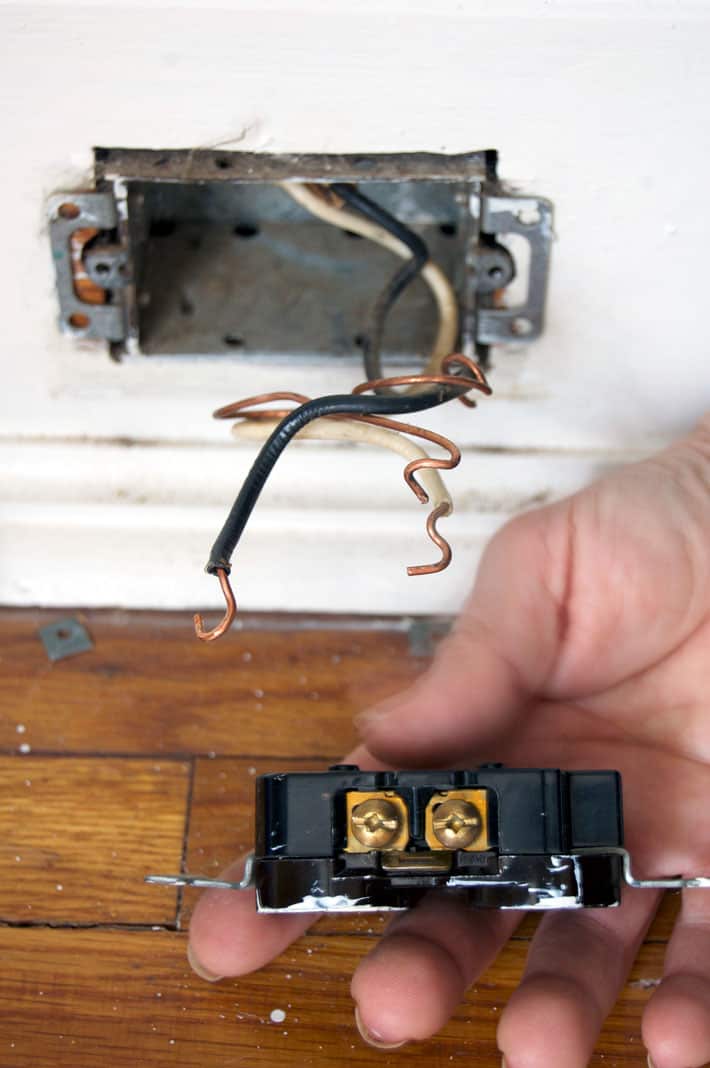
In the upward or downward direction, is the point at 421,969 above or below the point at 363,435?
below

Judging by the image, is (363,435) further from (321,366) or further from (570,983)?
(570,983)

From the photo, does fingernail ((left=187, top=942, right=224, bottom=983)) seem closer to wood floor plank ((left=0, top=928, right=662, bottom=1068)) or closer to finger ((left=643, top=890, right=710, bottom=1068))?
wood floor plank ((left=0, top=928, right=662, bottom=1068))

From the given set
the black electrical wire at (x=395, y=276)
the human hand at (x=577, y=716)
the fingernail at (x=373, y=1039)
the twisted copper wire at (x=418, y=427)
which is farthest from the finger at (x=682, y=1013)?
the black electrical wire at (x=395, y=276)

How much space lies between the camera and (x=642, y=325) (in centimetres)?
69

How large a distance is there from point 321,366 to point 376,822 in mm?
297

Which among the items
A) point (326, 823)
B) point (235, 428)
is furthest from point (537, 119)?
point (326, 823)

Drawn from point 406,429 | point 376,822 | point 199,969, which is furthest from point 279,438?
point 199,969

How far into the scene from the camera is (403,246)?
2.34 ft

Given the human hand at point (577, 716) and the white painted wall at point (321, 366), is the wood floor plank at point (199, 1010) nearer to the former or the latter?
the human hand at point (577, 716)

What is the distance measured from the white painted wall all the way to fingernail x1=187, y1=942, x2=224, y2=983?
26 centimetres

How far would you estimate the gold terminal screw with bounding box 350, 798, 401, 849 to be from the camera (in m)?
0.51

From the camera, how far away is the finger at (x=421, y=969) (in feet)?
1.73

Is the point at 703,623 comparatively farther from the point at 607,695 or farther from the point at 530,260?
the point at 530,260

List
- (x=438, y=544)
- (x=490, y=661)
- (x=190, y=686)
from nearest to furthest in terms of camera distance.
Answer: (x=438, y=544) < (x=490, y=661) < (x=190, y=686)
